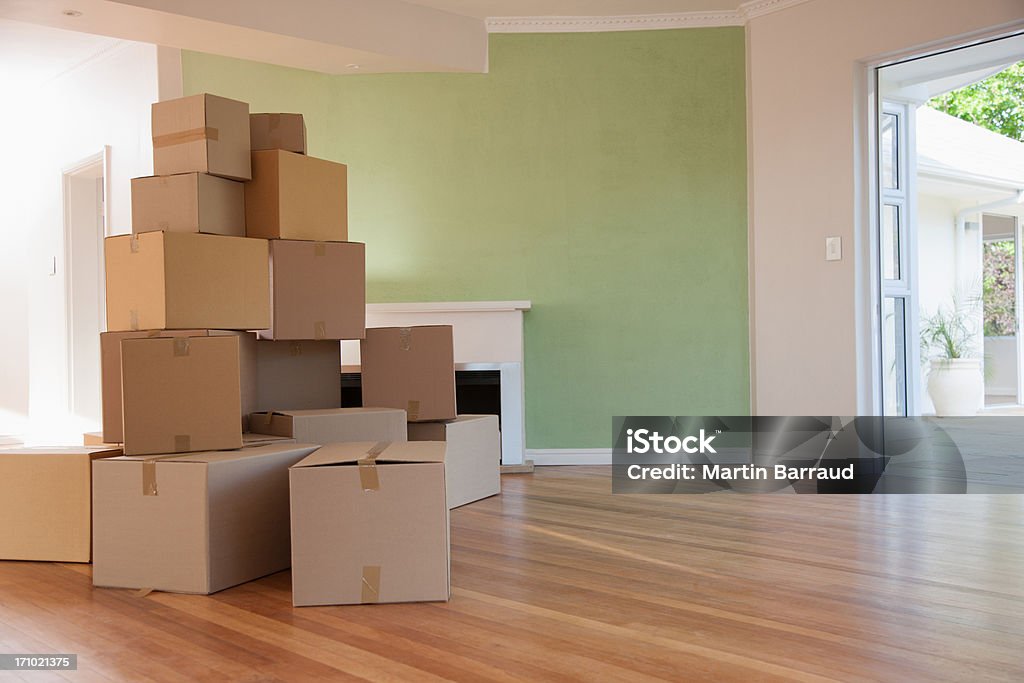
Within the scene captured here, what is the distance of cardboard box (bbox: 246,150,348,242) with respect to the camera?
10.4 ft

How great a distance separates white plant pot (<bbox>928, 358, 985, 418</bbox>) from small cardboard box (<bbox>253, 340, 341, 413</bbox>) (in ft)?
8.83

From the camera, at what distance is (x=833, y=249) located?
4434 millimetres

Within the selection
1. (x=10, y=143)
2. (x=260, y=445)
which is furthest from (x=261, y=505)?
(x=10, y=143)

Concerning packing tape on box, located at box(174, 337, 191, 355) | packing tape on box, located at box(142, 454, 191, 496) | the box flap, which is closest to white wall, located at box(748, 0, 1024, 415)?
the box flap

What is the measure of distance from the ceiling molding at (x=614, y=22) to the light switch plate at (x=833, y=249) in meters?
1.27

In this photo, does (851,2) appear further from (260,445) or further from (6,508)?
(6,508)

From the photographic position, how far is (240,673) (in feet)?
6.06

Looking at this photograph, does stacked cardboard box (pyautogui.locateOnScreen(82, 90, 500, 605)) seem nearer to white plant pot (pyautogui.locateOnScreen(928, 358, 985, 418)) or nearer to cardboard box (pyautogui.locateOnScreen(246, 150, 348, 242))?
cardboard box (pyautogui.locateOnScreen(246, 150, 348, 242))

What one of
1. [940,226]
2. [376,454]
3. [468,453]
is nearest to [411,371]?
[468,453]

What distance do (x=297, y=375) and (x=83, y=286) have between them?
333 centimetres

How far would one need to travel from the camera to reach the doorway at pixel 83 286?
5.93m

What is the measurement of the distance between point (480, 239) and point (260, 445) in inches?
96.0

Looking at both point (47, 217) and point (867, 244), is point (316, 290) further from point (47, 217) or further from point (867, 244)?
point (47, 217)

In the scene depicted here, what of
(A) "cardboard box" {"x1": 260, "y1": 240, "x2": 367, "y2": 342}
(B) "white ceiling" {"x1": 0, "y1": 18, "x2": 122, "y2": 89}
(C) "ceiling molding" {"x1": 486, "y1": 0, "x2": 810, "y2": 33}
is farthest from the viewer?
(B) "white ceiling" {"x1": 0, "y1": 18, "x2": 122, "y2": 89}
